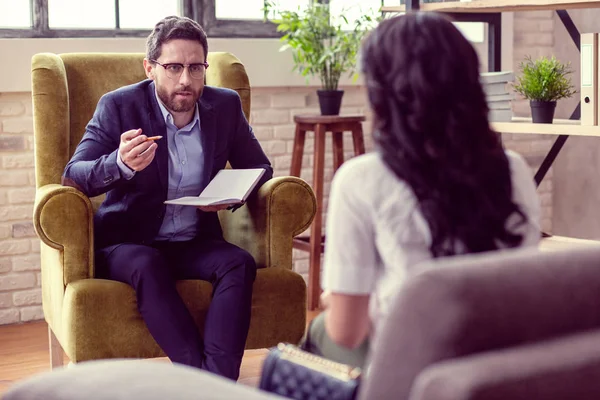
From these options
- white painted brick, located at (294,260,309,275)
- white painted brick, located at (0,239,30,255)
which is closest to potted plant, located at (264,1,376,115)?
white painted brick, located at (294,260,309,275)

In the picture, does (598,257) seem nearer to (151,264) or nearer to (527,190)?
(527,190)

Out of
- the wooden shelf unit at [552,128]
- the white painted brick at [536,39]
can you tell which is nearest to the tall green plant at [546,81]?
the wooden shelf unit at [552,128]

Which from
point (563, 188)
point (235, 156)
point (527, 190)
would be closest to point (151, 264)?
point (235, 156)

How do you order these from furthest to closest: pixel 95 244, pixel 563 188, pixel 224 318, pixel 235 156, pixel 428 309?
pixel 563 188, pixel 235 156, pixel 95 244, pixel 224 318, pixel 428 309

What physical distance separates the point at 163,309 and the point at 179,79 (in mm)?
708

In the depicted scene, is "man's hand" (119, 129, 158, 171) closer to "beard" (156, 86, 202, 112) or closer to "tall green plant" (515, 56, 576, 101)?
"beard" (156, 86, 202, 112)

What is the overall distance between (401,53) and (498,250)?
0.33 meters

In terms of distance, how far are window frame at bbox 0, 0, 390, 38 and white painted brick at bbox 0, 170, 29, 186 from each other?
544 millimetres

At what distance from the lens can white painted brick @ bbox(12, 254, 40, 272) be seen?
3.79m

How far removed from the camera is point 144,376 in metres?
1.15

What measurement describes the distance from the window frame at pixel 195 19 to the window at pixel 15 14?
3cm

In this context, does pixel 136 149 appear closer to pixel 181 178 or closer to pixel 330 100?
pixel 181 178

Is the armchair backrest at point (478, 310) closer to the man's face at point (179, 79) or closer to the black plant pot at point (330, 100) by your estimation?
the man's face at point (179, 79)

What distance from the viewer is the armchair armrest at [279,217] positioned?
9.30ft
